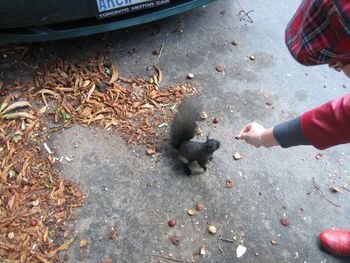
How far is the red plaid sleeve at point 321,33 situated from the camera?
104 centimetres

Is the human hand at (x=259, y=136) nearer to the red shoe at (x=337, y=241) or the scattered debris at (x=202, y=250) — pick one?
the scattered debris at (x=202, y=250)

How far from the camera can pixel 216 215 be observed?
7.86 feet

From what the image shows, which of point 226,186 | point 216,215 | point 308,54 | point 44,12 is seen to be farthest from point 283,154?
point 44,12

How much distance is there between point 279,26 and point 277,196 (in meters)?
1.69

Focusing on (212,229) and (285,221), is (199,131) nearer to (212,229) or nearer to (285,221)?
(212,229)

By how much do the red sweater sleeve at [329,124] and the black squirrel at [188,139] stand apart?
795 millimetres

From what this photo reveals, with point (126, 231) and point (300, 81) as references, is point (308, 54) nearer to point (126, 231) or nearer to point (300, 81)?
point (126, 231)

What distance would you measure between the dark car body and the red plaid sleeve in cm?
155

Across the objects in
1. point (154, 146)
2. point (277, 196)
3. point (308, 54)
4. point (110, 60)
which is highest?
point (308, 54)

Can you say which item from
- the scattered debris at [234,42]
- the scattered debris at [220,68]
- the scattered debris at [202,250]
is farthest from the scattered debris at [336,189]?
the scattered debris at [234,42]

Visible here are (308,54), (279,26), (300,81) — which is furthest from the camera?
(279,26)

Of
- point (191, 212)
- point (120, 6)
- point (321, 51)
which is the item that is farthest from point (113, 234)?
point (321, 51)

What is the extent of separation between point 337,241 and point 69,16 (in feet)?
7.35

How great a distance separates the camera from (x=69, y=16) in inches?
97.3
